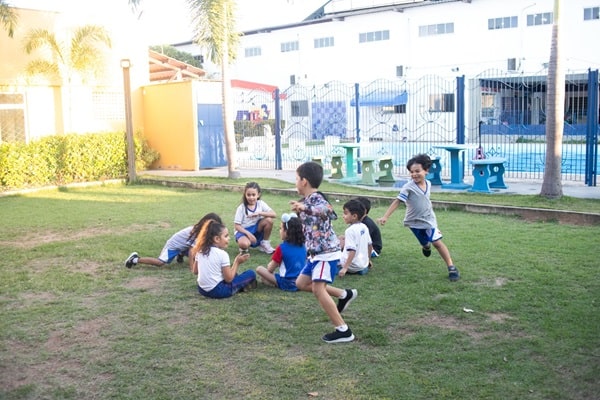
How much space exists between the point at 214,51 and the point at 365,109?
18.2m

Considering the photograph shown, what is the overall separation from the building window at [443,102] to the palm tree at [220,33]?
1197 cm

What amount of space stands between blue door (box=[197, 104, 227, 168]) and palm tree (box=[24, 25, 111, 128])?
336cm

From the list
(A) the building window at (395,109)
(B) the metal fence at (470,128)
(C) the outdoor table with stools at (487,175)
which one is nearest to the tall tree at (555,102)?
(C) the outdoor table with stools at (487,175)

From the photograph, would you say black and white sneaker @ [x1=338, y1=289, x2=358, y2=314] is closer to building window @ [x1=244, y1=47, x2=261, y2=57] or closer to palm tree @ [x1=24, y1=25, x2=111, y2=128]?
palm tree @ [x1=24, y1=25, x2=111, y2=128]

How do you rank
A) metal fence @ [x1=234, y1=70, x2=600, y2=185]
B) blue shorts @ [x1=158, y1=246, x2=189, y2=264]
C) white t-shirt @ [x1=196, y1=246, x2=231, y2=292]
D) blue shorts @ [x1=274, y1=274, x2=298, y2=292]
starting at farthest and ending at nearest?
metal fence @ [x1=234, y1=70, x2=600, y2=185], blue shorts @ [x1=158, y1=246, x2=189, y2=264], blue shorts @ [x1=274, y1=274, x2=298, y2=292], white t-shirt @ [x1=196, y1=246, x2=231, y2=292]

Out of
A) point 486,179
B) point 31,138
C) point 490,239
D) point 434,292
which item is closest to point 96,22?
point 31,138

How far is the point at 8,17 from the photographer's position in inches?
640

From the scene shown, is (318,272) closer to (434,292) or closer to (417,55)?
(434,292)

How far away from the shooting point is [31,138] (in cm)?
1777

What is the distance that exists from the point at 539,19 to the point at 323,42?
44.5ft

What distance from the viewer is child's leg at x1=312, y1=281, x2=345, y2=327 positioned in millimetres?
5023

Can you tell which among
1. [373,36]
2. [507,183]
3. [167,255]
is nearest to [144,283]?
[167,255]

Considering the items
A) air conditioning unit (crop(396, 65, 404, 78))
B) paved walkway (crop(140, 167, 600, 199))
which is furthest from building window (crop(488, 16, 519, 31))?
paved walkway (crop(140, 167, 600, 199))

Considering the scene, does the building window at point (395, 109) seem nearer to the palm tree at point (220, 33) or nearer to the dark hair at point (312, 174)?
the palm tree at point (220, 33)
